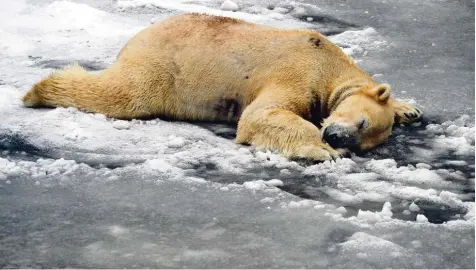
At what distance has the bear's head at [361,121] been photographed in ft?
19.4

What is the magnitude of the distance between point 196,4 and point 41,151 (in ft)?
15.4

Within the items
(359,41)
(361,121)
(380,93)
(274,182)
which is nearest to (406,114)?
(380,93)

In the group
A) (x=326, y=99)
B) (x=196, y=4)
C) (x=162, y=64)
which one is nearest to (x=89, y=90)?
(x=162, y=64)

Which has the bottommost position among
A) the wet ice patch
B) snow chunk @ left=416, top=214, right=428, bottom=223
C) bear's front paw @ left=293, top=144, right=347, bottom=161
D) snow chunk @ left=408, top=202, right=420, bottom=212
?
bear's front paw @ left=293, top=144, right=347, bottom=161

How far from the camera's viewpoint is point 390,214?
473 centimetres

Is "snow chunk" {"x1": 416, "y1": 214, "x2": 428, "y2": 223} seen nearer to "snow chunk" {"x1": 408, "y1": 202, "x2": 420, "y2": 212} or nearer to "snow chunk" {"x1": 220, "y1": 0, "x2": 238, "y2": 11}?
"snow chunk" {"x1": 408, "y1": 202, "x2": 420, "y2": 212}

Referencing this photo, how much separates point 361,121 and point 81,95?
2252mm

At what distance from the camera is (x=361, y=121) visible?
5.98 metres

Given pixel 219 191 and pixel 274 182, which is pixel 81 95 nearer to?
pixel 219 191

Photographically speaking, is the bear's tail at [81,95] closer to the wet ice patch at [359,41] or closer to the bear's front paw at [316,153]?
the bear's front paw at [316,153]

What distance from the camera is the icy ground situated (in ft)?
14.0

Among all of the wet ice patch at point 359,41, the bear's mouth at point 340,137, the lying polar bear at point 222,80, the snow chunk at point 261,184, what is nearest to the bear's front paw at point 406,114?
the lying polar bear at point 222,80

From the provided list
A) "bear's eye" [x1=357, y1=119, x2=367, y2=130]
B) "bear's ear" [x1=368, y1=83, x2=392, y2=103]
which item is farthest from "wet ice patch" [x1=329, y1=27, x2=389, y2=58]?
"bear's eye" [x1=357, y1=119, x2=367, y2=130]

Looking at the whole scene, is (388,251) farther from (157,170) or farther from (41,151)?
(41,151)
